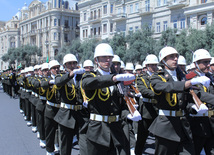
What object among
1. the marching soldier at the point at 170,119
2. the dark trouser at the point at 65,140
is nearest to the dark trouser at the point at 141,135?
the dark trouser at the point at 65,140

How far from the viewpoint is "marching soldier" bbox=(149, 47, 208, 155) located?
14.4ft

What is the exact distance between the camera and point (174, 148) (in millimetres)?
4391

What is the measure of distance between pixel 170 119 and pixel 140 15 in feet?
112

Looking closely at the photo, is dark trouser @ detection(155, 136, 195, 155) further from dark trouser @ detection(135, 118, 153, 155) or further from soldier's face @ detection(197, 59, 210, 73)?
dark trouser @ detection(135, 118, 153, 155)

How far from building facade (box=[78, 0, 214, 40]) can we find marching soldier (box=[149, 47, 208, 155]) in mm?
24807

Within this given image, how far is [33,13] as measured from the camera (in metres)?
76.6

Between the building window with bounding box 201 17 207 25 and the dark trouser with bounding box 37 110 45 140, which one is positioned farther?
the building window with bounding box 201 17 207 25

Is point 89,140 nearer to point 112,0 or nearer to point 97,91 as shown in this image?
point 97,91

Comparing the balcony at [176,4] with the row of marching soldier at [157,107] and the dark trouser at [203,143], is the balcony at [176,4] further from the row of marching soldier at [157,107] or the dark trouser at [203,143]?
the dark trouser at [203,143]

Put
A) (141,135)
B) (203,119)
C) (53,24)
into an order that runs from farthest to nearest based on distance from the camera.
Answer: (53,24)
(141,135)
(203,119)

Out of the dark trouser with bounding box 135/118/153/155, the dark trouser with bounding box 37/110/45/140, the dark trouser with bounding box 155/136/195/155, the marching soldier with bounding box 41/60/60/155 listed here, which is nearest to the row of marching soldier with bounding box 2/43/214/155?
the dark trouser with bounding box 155/136/195/155

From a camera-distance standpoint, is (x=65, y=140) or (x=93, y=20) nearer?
(x=65, y=140)

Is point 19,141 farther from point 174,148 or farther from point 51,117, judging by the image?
point 174,148

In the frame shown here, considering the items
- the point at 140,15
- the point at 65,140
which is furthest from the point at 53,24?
the point at 65,140
